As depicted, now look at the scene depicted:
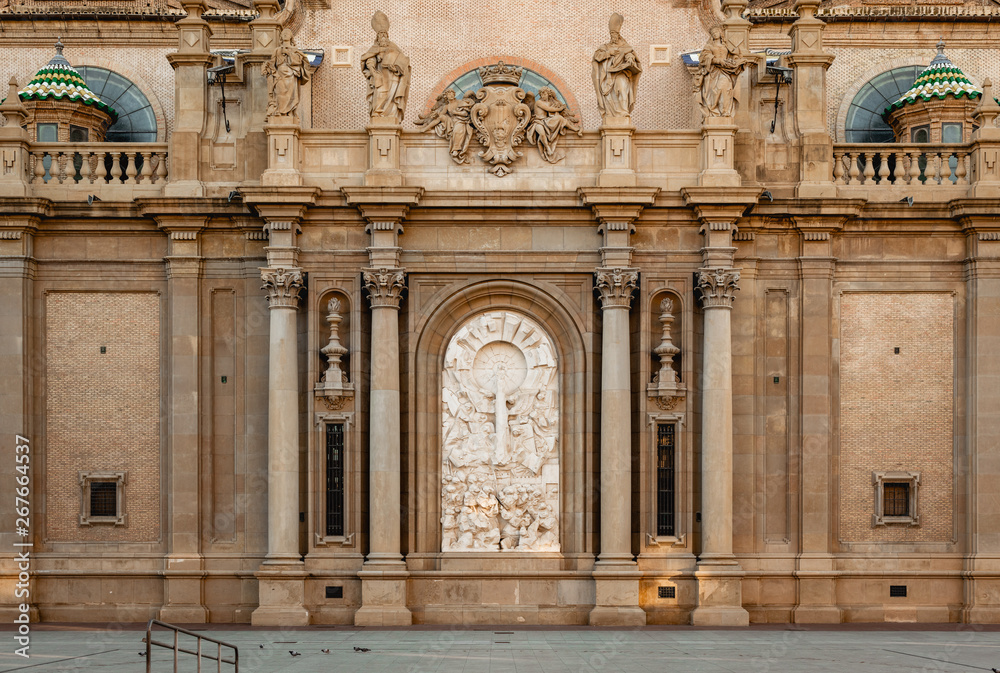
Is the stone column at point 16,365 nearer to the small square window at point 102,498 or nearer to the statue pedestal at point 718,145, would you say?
the small square window at point 102,498

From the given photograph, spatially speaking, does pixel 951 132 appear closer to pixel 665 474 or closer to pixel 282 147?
pixel 665 474

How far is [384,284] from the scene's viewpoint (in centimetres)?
3170

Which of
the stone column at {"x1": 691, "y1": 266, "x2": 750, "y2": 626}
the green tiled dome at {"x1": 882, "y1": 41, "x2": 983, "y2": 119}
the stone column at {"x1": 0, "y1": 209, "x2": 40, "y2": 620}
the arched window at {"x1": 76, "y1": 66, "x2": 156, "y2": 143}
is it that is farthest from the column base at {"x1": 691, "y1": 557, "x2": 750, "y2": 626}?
the arched window at {"x1": 76, "y1": 66, "x2": 156, "y2": 143}

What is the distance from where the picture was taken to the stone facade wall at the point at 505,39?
36625 mm

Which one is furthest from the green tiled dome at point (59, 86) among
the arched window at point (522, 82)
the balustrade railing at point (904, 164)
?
the balustrade railing at point (904, 164)

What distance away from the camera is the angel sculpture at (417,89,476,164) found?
106ft

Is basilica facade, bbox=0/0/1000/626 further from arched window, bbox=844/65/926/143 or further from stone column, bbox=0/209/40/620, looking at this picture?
arched window, bbox=844/65/926/143

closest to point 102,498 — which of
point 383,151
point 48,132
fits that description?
point 48,132

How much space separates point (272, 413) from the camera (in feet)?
Result: 104

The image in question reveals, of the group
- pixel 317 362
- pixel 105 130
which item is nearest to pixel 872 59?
pixel 317 362

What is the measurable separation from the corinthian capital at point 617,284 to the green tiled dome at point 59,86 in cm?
1450

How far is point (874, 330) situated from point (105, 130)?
20751mm

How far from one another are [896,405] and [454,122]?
1228 centimetres

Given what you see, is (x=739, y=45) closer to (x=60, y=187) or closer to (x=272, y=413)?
(x=272, y=413)
